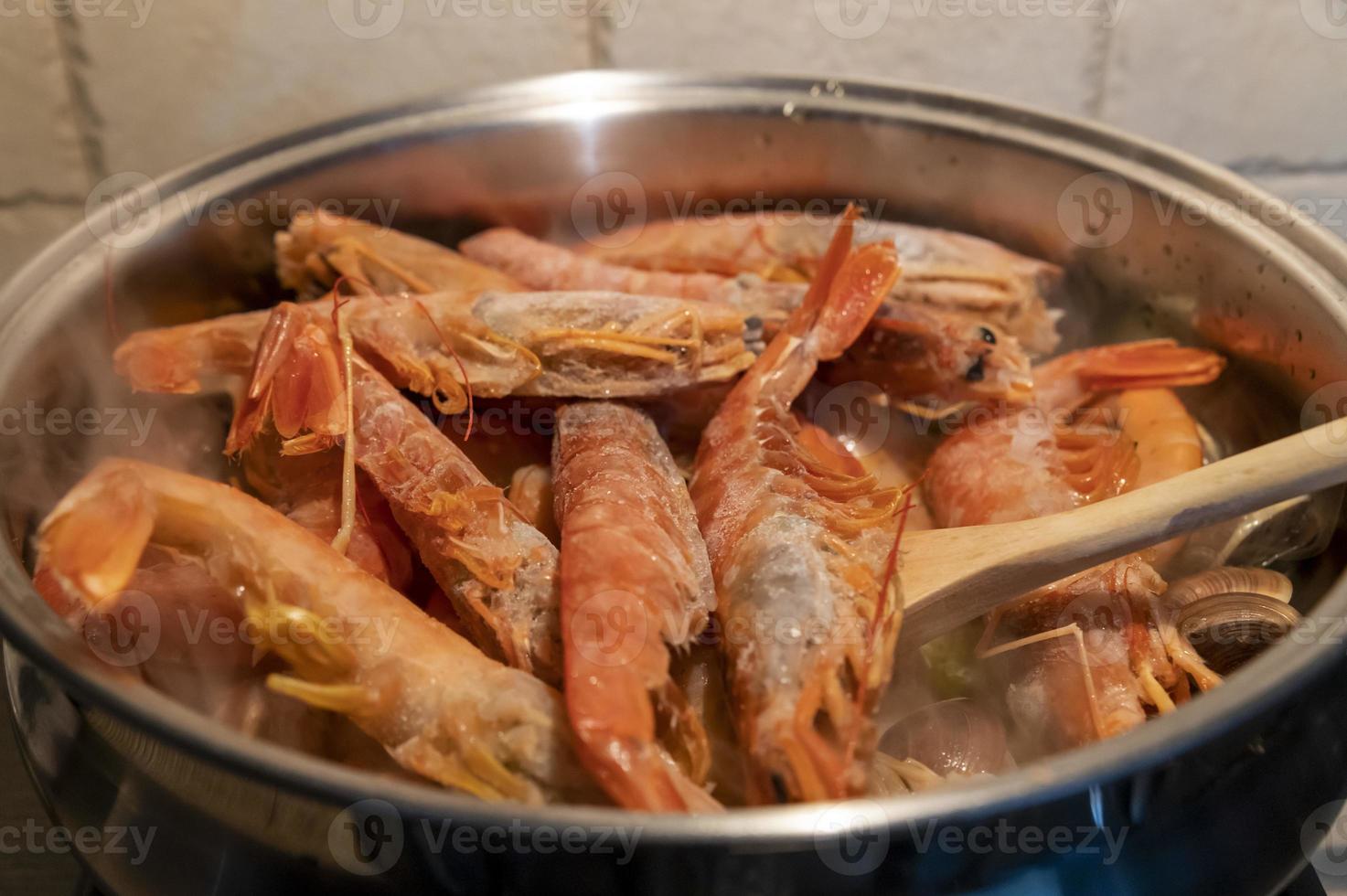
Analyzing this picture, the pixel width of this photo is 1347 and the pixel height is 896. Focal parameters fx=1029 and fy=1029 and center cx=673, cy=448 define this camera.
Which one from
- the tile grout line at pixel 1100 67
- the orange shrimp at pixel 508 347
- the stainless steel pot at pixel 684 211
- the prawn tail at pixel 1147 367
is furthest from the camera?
the tile grout line at pixel 1100 67

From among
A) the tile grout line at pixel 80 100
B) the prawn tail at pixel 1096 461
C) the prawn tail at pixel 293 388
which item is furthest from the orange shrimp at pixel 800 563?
the tile grout line at pixel 80 100

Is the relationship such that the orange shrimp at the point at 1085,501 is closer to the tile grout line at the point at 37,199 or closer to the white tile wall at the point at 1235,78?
the white tile wall at the point at 1235,78

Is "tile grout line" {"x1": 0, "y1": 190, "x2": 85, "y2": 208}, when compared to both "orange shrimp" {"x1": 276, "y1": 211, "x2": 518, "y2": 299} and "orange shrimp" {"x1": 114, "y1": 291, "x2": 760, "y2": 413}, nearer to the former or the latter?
"orange shrimp" {"x1": 276, "y1": 211, "x2": 518, "y2": 299}

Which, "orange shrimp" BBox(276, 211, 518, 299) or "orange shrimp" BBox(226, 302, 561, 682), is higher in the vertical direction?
"orange shrimp" BBox(276, 211, 518, 299)

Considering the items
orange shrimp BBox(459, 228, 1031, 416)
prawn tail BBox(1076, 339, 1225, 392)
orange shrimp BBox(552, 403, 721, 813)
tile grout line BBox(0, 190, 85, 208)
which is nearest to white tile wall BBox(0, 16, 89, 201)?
tile grout line BBox(0, 190, 85, 208)

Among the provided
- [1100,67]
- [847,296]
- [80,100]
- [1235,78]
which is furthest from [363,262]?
[1235,78]
